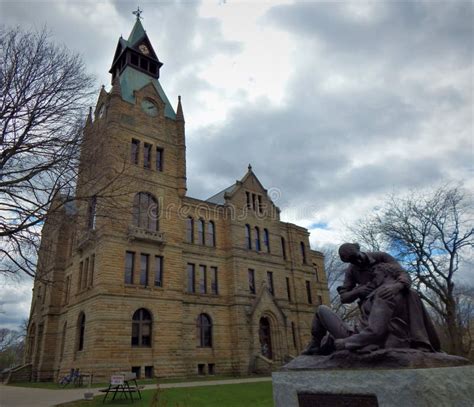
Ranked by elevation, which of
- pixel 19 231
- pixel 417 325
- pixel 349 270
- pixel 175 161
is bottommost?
pixel 417 325

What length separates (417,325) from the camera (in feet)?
14.9

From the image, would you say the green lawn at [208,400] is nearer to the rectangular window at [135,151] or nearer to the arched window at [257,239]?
the rectangular window at [135,151]

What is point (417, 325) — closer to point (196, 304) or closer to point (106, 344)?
point (106, 344)

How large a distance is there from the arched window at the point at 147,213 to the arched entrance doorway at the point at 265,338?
12.1 metres

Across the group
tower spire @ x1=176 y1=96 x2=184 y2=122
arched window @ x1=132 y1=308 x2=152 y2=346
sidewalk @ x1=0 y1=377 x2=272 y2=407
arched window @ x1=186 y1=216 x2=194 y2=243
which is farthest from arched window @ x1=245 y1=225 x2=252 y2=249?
sidewalk @ x1=0 y1=377 x2=272 y2=407

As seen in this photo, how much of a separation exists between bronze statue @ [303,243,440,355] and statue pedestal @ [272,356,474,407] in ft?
1.15

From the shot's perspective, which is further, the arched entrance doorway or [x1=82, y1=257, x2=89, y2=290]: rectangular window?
the arched entrance doorway

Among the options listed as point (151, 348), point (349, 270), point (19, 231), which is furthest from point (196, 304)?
point (349, 270)

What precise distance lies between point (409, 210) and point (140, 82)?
81.5 ft

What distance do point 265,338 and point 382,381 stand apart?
27.3 metres

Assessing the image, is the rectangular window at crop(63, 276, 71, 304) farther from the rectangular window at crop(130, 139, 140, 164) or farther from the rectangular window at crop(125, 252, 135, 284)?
the rectangular window at crop(130, 139, 140, 164)

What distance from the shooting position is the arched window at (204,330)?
26.8 m

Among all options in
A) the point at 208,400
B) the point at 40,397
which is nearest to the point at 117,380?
the point at 208,400

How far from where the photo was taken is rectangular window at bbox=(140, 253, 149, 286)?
24.7m
